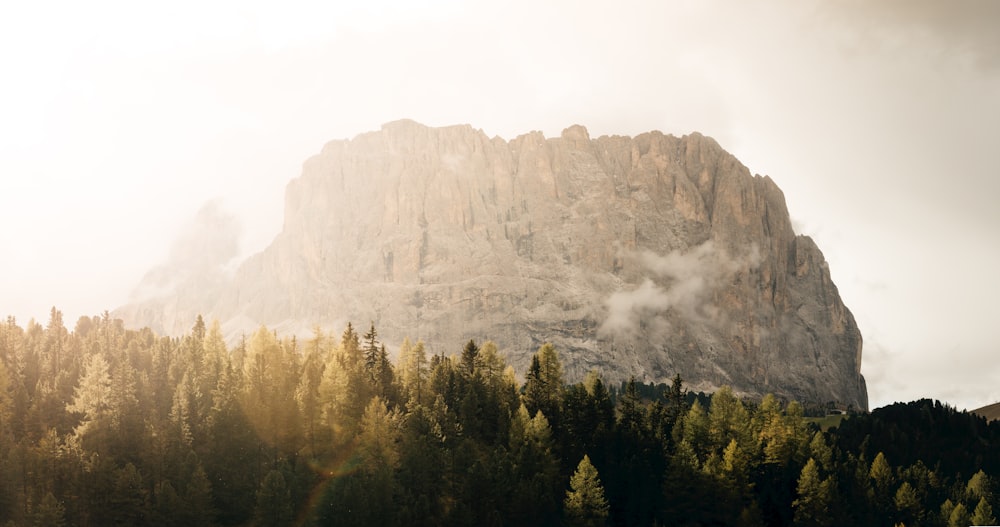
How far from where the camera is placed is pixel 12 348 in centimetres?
15438

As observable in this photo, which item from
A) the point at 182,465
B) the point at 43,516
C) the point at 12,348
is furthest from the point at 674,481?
the point at 12,348

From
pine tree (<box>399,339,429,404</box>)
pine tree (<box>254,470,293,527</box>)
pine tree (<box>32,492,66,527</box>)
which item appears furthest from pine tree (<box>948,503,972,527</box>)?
pine tree (<box>32,492,66,527</box>)

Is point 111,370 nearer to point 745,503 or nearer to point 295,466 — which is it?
point 295,466

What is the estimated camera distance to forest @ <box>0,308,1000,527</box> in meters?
118

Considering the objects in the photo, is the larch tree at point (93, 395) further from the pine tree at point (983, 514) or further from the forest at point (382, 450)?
the pine tree at point (983, 514)

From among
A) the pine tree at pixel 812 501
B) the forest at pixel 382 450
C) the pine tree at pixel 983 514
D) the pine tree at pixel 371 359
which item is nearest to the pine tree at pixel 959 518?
the forest at pixel 382 450

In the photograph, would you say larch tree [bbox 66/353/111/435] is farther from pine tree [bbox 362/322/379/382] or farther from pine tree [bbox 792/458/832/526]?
pine tree [bbox 792/458/832/526]

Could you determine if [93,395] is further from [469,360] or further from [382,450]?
[469,360]

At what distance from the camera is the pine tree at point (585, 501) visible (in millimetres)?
127812

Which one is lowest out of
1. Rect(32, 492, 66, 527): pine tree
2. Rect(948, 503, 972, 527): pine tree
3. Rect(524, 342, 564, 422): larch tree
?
Rect(32, 492, 66, 527): pine tree

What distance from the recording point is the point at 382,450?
130 meters

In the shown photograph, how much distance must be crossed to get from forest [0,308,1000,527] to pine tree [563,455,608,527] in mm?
209

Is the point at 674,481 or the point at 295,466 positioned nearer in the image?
the point at 295,466

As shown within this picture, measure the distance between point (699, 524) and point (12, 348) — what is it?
113388 millimetres
